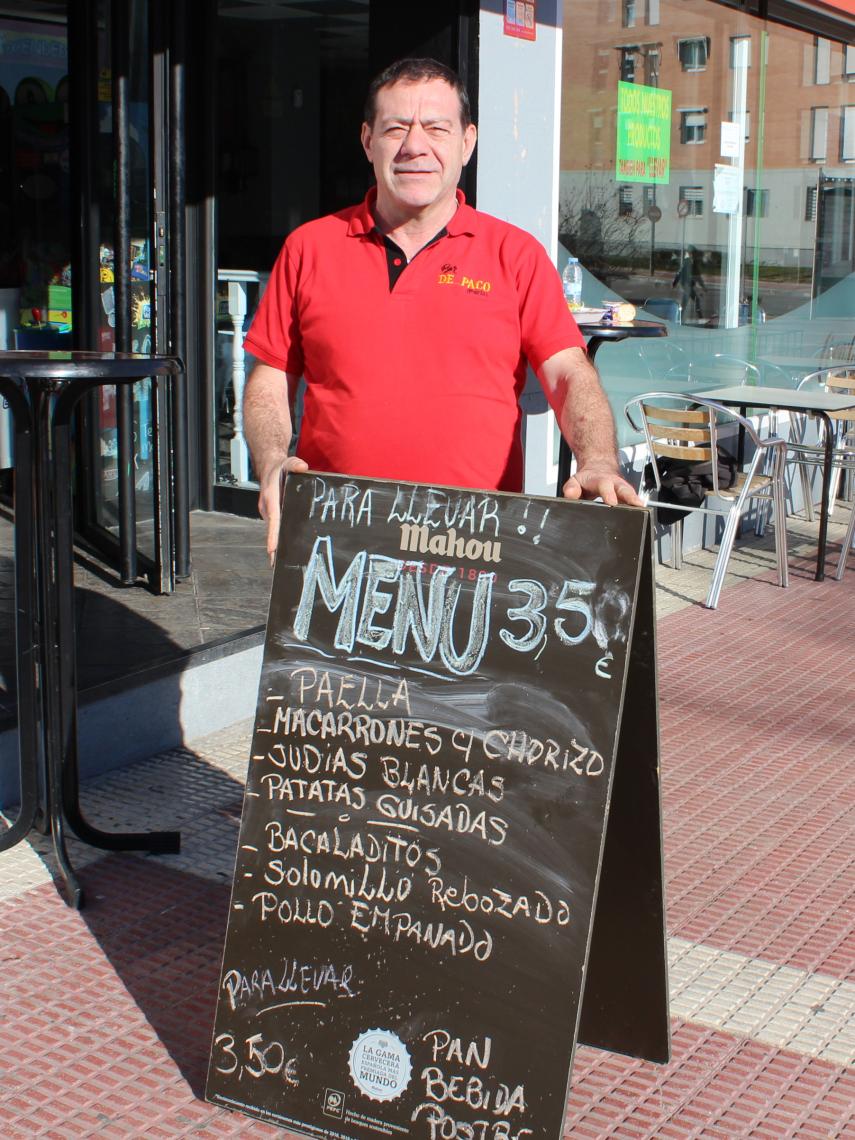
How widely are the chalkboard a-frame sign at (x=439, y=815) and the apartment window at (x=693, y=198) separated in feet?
20.4

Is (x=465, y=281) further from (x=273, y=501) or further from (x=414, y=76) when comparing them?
(x=273, y=501)

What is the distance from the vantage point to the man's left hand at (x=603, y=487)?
8.86ft

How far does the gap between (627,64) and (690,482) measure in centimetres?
234

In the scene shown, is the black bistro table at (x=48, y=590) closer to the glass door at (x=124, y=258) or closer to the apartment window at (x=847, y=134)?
the glass door at (x=124, y=258)

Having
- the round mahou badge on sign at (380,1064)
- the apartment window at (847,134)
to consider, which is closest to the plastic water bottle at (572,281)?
the apartment window at (847,134)

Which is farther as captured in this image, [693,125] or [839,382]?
[839,382]

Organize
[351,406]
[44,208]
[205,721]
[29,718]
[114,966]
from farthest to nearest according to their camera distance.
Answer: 1. [44,208]
2. [205,721]
3. [29,718]
4. [114,966]
5. [351,406]

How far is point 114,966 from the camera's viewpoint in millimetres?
3445

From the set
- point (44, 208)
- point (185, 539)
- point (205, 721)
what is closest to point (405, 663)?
point (205, 721)

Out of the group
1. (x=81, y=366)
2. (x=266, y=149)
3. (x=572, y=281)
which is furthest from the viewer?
(x=266, y=149)

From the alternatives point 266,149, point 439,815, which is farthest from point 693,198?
point 439,815

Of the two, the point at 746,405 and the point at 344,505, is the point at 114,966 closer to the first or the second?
the point at 344,505

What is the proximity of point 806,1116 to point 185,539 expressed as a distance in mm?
3838

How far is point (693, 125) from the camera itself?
8469mm
